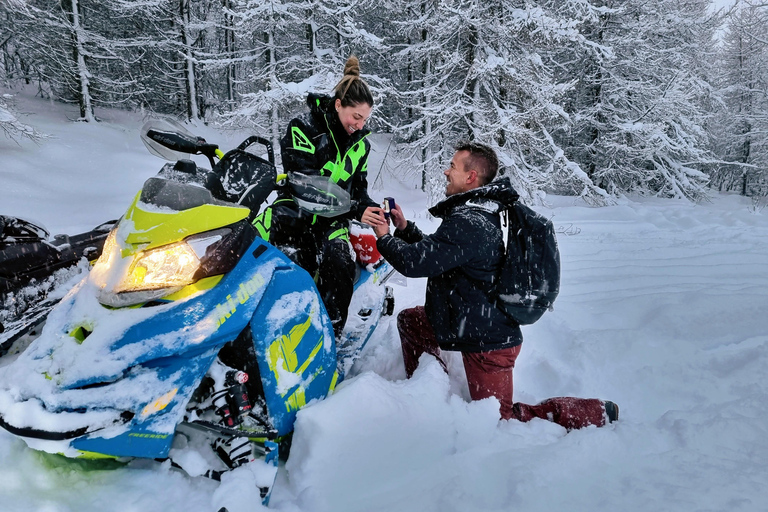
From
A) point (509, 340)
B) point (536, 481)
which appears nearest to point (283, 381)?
point (536, 481)

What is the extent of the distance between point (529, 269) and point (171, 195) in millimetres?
1871

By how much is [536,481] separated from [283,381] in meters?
1.12

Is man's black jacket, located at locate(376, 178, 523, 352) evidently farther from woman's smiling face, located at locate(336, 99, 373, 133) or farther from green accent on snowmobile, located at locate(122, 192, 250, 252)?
green accent on snowmobile, located at locate(122, 192, 250, 252)

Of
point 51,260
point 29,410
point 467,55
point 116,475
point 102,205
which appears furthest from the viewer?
point 467,55

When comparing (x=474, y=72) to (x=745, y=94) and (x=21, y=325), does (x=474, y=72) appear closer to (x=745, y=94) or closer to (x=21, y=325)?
(x=21, y=325)

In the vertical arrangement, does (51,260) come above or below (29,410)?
below

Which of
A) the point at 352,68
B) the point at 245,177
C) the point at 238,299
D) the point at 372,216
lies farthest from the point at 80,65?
the point at 238,299

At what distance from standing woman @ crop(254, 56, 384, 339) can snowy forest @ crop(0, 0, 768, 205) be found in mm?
7028

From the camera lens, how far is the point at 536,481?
176cm

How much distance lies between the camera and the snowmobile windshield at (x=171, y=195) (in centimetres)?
152

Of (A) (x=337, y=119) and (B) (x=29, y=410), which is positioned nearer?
(B) (x=29, y=410)

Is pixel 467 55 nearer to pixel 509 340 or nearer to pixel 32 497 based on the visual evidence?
pixel 509 340

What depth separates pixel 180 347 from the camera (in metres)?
1.42

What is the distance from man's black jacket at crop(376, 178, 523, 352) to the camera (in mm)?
2416
